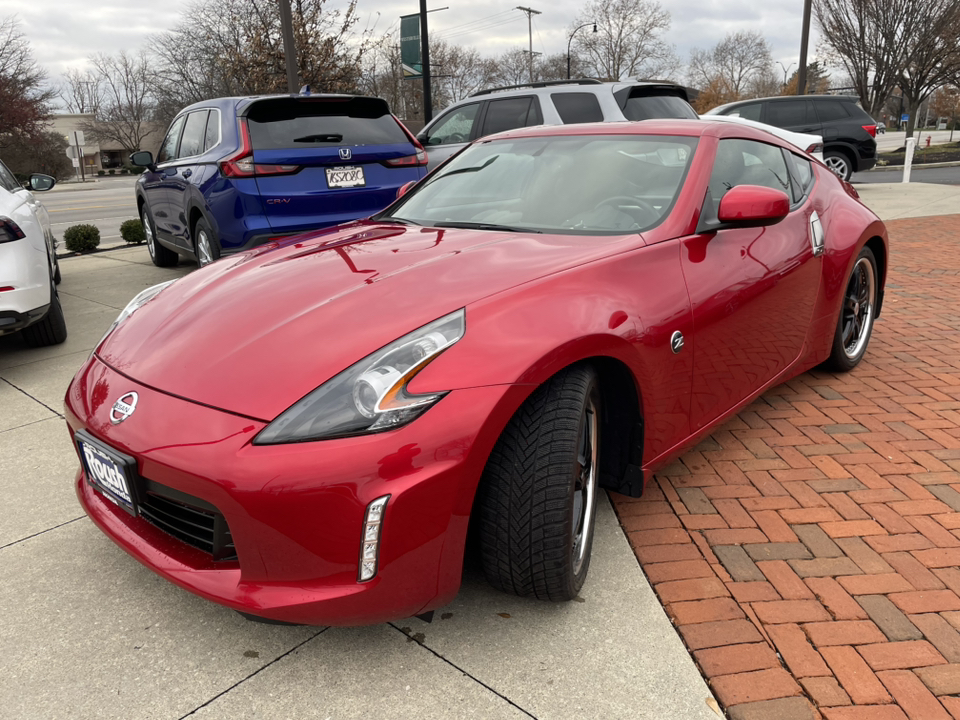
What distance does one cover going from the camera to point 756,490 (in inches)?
118

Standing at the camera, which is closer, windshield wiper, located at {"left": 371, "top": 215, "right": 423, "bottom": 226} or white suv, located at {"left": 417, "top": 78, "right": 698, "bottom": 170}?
windshield wiper, located at {"left": 371, "top": 215, "right": 423, "bottom": 226}

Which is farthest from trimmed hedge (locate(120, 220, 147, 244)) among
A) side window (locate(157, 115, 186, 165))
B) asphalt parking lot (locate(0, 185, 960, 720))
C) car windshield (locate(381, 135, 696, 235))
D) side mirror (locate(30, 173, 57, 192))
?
asphalt parking lot (locate(0, 185, 960, 720))

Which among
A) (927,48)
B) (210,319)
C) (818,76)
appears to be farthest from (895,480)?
(818,76)

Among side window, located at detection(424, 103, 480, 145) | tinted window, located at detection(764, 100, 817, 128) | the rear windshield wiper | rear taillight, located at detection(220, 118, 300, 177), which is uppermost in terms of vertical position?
tinted window, located at detection(764, 100, 817, 128)

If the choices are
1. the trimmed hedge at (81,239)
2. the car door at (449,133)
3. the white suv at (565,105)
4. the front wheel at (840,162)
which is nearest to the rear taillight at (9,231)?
the white suv at (565,105)

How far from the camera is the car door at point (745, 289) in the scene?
2652mm

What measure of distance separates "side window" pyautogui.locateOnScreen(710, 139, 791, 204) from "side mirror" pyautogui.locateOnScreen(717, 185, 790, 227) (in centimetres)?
19

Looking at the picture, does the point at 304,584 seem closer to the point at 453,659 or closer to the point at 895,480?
the point at 453,659

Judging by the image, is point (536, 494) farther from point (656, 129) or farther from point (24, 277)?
point (24, 277)

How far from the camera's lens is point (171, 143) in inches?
289

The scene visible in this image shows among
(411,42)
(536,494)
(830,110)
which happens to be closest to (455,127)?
(411,42)

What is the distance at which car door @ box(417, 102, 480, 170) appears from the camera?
28.3 feet

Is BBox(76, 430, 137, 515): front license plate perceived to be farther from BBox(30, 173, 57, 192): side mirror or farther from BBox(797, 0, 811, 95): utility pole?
BBox(797, 0, 811, 95): utility pole

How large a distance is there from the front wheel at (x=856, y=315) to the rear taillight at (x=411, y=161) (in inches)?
141
